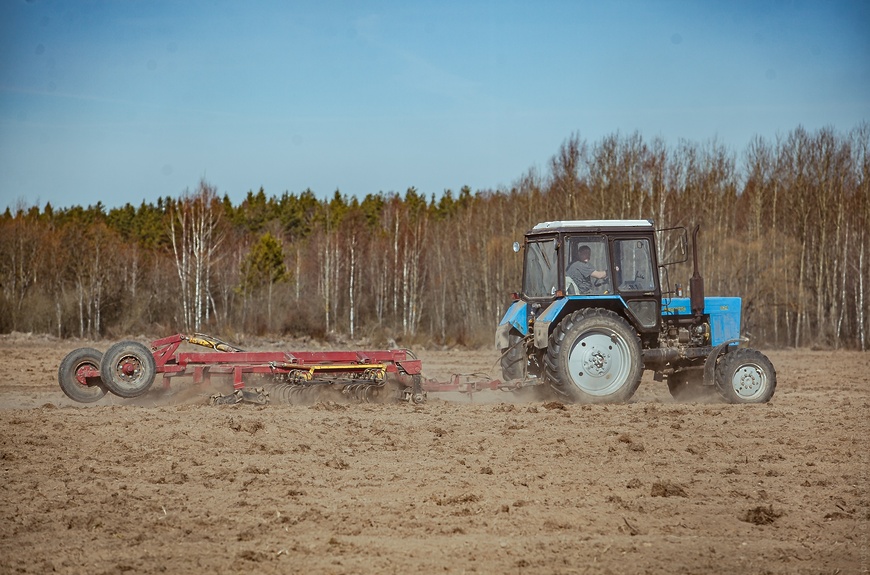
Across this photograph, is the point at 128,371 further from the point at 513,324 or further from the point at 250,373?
the point at 513,324

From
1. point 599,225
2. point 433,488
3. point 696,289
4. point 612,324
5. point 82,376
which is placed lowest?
point 433,488

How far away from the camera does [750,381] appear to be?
11445mm

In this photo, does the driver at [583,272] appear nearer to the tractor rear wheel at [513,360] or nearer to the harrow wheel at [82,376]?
the tractor rear wheel at [513,360]

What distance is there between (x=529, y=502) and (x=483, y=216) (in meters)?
37.1

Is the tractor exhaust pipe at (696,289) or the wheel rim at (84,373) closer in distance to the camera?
the tractor exhaust pipe at (696,289)

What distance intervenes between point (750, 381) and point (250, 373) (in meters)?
6.21

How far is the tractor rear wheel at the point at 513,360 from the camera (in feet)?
38.5

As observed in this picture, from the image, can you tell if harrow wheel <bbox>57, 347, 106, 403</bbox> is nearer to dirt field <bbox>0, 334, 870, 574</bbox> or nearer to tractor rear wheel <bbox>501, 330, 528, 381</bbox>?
dirt field <bbox>0, 334, 870, 574</bbox>

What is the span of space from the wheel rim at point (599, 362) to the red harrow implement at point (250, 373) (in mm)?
925

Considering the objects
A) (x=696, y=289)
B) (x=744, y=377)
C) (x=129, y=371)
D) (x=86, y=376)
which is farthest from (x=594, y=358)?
(x=86, y=376)

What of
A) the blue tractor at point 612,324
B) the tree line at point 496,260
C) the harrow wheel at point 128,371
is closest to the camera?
the harrow wheel at point 128,371

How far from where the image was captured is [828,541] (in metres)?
5.55

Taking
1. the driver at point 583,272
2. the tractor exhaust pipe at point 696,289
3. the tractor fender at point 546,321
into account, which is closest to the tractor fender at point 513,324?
the tractor fender at point 546,321

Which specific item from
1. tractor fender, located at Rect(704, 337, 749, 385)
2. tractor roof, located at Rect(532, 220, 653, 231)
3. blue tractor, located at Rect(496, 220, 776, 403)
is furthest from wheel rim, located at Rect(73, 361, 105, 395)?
tractor fender, located at Rect(704, 337, 749, 385)
